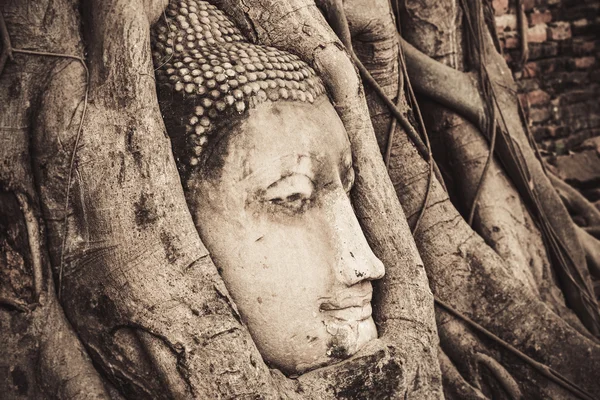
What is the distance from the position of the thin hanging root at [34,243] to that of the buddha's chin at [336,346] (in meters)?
0.68

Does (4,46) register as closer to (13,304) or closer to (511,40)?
(13,304)

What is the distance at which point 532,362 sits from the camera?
286 centimetres

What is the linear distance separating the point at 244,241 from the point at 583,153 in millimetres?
3370

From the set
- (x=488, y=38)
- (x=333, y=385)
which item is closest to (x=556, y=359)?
(x=333, y=385)

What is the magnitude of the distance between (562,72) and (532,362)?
2567 mm

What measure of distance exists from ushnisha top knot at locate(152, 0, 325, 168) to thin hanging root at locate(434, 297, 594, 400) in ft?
3.43

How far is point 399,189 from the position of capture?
3.00 m

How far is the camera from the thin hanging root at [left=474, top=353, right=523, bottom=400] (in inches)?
110

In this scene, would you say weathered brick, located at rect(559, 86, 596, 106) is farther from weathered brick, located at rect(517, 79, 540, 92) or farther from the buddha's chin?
the buddha's chin

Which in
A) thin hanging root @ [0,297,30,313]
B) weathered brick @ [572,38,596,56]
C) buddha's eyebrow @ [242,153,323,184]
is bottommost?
weathered brick @ [572,38,596,56]

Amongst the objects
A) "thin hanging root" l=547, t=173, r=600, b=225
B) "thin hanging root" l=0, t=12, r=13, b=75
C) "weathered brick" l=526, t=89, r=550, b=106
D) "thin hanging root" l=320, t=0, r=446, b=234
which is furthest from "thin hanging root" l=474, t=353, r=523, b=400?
"weathered brick" l=526, t=89, r=550, b=106

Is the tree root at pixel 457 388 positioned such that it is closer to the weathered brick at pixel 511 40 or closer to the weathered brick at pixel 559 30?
the weathered brick at pixel 511 40

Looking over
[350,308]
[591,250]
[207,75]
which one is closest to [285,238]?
[350,308]

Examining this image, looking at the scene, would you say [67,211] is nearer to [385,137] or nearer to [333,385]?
[333,385]
